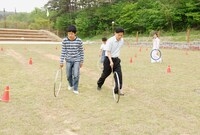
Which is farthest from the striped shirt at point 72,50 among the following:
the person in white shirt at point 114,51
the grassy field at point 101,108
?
the grassy field at point 101,108

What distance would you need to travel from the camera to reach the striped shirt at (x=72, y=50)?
303 inches

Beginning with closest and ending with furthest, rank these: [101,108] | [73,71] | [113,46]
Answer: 1. [101,108]
2. [113,46]
3. [73,71]

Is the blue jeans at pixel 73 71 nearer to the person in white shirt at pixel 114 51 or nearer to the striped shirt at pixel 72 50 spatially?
the striped shirt at pixel 72 50

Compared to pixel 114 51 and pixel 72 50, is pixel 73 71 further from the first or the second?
pixel 114 51

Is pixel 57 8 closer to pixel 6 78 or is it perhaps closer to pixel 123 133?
pixel 6 78

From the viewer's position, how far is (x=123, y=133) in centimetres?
514

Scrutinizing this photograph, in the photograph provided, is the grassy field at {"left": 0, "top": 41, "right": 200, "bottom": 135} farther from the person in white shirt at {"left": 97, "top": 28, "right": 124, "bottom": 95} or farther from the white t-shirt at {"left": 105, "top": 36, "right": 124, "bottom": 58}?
the white t-shirt at {"left": 105, "top": 36, "right": 124, "bottom": 58}

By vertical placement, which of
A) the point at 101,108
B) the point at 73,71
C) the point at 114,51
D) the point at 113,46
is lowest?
the point at 101,108

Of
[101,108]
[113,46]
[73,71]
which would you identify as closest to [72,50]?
[73,71]

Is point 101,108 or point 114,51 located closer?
point 101,108

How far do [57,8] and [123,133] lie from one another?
176 feet

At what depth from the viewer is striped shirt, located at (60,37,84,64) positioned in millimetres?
7684

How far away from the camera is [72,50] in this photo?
304 inches

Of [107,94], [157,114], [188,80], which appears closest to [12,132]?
[157,114]
